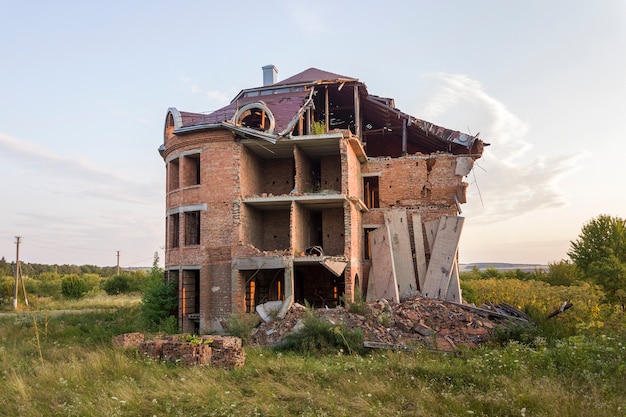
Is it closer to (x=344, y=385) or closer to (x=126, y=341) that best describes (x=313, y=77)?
(x=126, y=341)

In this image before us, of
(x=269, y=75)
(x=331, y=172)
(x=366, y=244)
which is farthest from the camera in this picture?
(x=269, y=75)

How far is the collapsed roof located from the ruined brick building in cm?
6

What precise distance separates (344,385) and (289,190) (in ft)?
Result: 41.6

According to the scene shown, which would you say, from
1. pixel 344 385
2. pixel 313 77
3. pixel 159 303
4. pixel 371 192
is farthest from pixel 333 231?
pixel 344 385

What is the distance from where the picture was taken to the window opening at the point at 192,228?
1798 cm

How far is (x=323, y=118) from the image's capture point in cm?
2270

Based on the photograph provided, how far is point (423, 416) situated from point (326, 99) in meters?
15.6

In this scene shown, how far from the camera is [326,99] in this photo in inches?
791

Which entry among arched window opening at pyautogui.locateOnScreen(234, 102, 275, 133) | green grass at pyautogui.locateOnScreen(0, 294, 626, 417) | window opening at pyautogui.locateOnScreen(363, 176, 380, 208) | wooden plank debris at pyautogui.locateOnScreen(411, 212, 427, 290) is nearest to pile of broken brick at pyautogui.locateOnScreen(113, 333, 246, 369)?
green grass at pyautogui.locateOnScreen(0, 294, 626, 417)

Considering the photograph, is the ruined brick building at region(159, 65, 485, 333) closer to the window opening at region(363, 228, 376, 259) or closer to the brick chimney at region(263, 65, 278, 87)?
the window opening at region(363, 228, 376, 259)

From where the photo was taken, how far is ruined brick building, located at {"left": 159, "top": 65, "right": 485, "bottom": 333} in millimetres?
16844

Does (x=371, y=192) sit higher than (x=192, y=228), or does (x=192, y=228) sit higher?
(x=371, y=192)

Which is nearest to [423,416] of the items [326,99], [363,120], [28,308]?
[326,99]

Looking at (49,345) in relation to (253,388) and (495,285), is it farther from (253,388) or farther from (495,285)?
(495,285)
